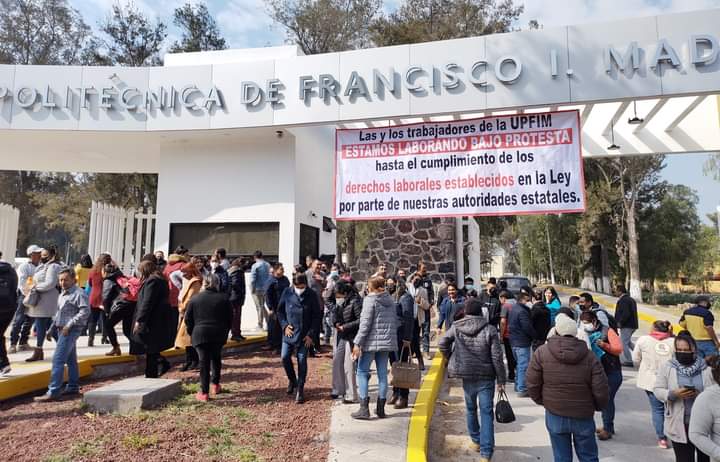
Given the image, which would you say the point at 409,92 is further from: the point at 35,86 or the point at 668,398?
the point at 35,86

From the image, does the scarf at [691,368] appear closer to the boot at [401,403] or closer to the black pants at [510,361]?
the boot at [401,403]

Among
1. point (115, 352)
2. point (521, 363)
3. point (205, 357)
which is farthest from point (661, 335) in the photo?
point (115, 352)

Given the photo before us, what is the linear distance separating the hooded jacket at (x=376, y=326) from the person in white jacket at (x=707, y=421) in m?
2.95

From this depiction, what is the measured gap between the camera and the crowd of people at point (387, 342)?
374 cm

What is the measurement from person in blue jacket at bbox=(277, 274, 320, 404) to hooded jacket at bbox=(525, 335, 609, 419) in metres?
3.07

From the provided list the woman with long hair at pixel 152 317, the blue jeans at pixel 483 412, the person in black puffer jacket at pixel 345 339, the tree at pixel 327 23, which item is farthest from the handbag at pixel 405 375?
the tree at pixel 327 23

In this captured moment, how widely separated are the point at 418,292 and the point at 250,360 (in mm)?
3591

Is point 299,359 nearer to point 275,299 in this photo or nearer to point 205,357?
point 205,357

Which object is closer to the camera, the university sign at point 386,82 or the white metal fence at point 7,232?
the university sign at point 386,82

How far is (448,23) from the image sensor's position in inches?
898

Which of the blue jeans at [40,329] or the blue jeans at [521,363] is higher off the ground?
the blue jeans at [40,329]

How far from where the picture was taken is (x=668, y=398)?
4.09m

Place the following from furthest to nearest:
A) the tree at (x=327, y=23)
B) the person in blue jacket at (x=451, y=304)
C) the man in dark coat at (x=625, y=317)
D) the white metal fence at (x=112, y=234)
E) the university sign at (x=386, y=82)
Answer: the tree at (x=327, y=23), the white metal fence at (x=112, y=234), the man in dark coat at (x=625, y=317), the person in blue jacket at (x=451, y=304), the university sign at (x=386, y=82)

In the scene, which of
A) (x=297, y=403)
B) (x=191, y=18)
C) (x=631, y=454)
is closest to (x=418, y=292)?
(x=297, y=403)
